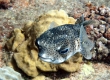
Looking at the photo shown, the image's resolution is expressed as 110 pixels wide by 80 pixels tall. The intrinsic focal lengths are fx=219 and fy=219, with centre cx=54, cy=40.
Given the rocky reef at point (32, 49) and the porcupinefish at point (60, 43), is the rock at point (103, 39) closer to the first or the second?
the rocky reef at point (32, 49)

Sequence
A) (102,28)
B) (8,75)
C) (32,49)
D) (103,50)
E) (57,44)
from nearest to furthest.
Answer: (57,44) → (8,75) → (32,49) → (103,50) → (102,28)

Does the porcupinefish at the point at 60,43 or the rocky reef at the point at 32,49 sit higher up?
the porcupinefish at the point at 60,43

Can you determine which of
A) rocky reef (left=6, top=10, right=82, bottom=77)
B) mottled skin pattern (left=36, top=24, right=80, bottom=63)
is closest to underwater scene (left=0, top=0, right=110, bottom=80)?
rocky reef (left=6, top=10, right=82, bottom=77)

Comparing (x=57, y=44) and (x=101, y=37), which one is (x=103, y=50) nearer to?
(x=101, y=37)

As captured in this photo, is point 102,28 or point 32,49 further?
point 102,28

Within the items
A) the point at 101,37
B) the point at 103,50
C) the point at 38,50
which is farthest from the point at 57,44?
the point at 101,37

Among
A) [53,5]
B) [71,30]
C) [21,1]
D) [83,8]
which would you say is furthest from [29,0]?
[71,30]

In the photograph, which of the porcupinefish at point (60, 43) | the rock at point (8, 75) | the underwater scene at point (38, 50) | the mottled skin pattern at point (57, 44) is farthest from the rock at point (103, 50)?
the rock at point (8, 75)
